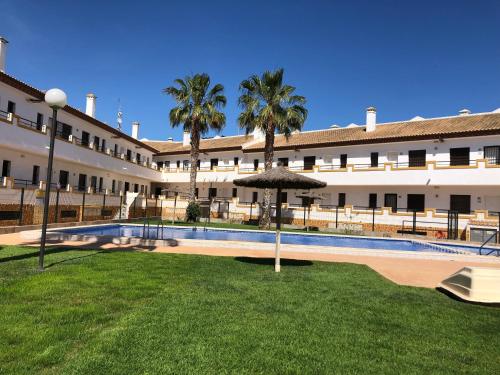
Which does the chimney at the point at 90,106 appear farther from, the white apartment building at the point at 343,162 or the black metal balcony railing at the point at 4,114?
the black metal balcony railing at the point at 4,114

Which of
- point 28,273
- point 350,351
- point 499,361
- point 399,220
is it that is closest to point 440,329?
point 499,361

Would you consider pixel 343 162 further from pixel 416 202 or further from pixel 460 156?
pixel 460 156

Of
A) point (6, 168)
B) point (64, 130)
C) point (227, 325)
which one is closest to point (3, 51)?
point (64, 130)

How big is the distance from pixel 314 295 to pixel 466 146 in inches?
1093

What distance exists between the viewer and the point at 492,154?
27.8m

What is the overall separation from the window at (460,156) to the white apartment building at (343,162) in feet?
0.24

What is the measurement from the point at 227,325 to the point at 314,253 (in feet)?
34.5

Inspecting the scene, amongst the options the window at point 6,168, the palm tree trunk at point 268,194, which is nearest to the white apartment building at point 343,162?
the window at point 6,168

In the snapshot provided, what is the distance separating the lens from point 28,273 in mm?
7816

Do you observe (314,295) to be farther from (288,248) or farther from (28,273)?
(288,248)

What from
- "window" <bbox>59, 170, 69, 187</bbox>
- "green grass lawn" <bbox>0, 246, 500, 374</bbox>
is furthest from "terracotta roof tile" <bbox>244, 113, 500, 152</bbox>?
"green grass lawn" <bbox>0, 246, 500, 374</bbox>

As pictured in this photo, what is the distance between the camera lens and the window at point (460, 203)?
29.0 meters

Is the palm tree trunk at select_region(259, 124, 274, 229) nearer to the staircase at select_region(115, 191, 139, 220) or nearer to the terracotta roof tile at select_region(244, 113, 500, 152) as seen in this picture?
the terracotta roof tile at select_region(244, 113, 500, 152)

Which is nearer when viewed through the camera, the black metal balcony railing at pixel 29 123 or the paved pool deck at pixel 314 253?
the paved pool deck at pixel 314 253
